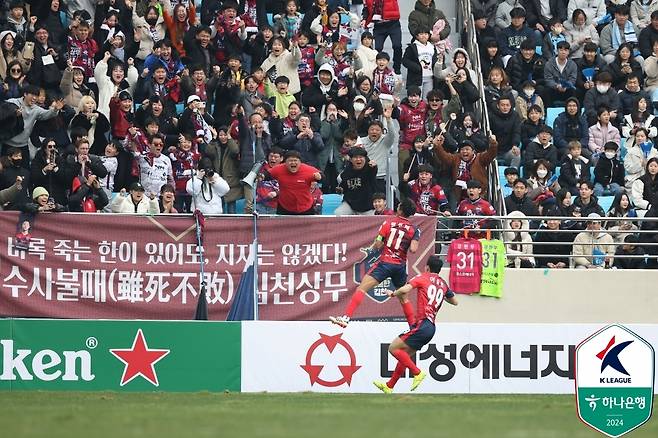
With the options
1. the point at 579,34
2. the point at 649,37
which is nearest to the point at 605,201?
the point at 649,37

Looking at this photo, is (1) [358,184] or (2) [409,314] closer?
(2) [409,314]

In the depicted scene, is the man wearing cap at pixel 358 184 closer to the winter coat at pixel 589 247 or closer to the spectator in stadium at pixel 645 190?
the winter coat at pixel 589 247

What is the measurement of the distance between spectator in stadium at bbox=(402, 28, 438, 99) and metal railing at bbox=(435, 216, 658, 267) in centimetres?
339

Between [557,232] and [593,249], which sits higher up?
[557,232]

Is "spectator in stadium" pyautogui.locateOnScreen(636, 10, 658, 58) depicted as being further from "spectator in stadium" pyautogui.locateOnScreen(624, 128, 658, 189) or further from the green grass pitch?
the green grass pitch

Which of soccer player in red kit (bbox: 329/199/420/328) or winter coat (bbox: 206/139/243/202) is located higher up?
winter coat (bbox: 206/139/243/202)

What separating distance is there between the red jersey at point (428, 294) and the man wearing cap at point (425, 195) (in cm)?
405

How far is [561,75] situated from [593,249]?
429 centimetres

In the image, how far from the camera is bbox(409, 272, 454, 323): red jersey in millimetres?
20266

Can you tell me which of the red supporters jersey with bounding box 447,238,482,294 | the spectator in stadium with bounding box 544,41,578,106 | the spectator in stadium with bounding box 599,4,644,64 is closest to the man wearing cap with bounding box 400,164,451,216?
the red supporters jersey with bounding box 447,238,482,294

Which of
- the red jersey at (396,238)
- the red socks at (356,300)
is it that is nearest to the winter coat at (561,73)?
the red jersey at (396,238)

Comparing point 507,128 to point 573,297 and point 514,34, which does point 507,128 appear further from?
point 573,297

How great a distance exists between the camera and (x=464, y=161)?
24.9 meters

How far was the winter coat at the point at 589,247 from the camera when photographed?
24.6 meters
